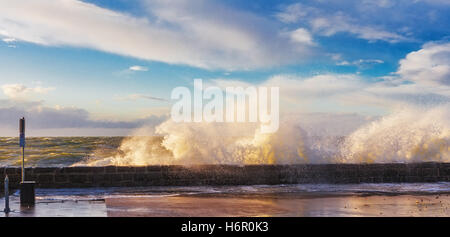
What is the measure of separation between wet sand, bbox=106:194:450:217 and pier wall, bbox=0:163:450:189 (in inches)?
93.1

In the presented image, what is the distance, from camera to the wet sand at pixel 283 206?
9398 mm

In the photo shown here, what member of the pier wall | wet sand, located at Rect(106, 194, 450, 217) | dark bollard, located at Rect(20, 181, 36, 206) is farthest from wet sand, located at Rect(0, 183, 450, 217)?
the pier wall

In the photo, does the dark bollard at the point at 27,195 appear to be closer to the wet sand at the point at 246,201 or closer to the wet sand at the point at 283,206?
the wet sand at the point at 246,201

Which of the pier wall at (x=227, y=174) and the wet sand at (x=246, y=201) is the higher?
the pier wall at (x=227, y=174)

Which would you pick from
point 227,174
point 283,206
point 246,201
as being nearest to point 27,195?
point 246,201

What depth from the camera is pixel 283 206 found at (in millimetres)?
10383

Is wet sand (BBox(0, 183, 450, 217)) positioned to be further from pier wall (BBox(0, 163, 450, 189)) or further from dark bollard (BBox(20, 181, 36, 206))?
pier wall (BBox(0, 163, 450, 189))

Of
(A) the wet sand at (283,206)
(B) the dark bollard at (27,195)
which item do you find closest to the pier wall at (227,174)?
(A) the wet sand at (283,206)

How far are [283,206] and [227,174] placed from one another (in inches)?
168

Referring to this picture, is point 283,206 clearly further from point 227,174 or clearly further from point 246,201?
point 227,174

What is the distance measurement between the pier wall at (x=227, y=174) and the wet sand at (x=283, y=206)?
7.76ft

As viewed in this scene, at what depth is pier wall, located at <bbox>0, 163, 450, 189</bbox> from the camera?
1373cm

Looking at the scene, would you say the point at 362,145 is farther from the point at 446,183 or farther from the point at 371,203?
the point at 371,203

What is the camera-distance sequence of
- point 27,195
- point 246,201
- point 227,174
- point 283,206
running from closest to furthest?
1. point 27,195
2. point 283,206
3. point 246,201
4. point 227,174
